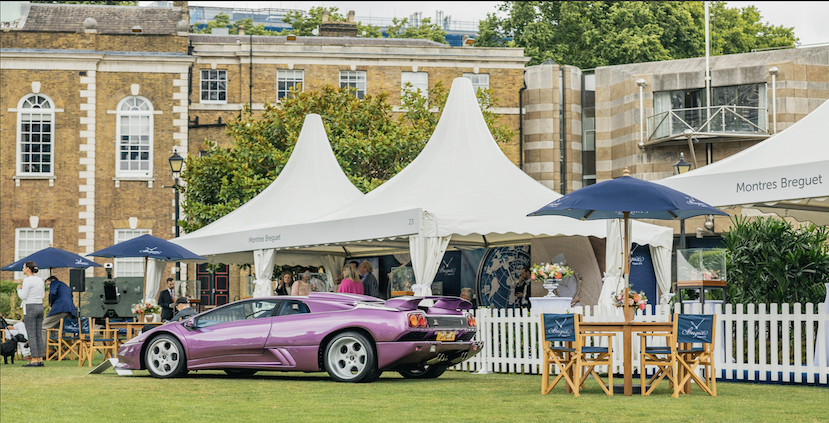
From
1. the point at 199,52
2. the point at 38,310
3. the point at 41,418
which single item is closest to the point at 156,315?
the point at 38,310

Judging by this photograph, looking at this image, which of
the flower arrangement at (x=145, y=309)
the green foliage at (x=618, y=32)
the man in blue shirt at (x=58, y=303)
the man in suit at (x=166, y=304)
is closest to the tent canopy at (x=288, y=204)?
the man in suit at (x=166, y=304)

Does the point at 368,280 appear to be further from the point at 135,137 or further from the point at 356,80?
the point at 356,80

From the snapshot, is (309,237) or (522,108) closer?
(309,237)

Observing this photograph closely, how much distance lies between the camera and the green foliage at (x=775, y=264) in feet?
50.4

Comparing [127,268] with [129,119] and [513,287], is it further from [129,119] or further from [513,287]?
[513,287]

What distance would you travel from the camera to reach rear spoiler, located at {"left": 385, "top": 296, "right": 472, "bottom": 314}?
13.6 meters

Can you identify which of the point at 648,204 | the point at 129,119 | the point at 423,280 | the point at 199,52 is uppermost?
the point at 199,52

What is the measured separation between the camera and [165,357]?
1468 cm

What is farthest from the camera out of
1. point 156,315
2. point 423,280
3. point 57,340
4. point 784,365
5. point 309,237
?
point 57,340

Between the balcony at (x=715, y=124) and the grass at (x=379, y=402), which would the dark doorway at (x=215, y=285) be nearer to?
the balcony at (x=715, y=124)

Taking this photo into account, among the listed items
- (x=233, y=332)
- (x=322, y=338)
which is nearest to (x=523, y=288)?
(x=322, y=338)

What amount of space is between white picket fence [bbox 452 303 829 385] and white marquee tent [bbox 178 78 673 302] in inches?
57.6

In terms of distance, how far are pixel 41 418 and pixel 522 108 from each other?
118 ft

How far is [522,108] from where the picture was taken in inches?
1720
